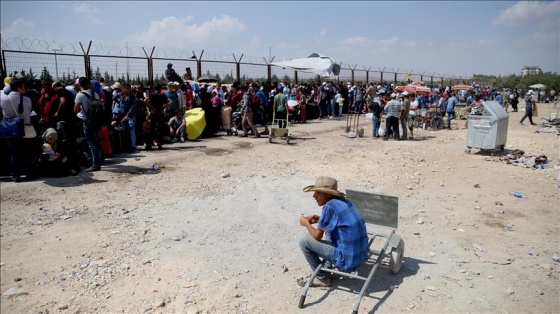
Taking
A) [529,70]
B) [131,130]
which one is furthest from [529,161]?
[529,70]

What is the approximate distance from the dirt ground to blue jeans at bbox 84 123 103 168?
0.36 m

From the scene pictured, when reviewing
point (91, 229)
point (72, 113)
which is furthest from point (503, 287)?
point (72, 113)

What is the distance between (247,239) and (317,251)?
1.43 metres

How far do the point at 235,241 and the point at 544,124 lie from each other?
1820 cm

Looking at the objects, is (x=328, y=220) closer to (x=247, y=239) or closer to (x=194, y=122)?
(x=247, y=239)

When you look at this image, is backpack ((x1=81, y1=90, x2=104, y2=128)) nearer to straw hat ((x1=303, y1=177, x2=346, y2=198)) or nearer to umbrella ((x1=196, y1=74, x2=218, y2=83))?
straw hat ((x1=303, y1=177, x2=346, y2=198))

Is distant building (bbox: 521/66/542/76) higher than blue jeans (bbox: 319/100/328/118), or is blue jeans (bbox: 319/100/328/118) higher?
distant building (bbox: 521/66/542/76)

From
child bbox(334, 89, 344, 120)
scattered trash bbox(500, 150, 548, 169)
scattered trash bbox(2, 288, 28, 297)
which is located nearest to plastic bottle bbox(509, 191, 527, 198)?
scattered trash bbox(500, 150, 548, 169)

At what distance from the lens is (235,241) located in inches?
203

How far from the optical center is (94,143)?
8.05 m

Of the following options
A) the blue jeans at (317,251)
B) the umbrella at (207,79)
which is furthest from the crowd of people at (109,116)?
the blue jeans at (317,251)

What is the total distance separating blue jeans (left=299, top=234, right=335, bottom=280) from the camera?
401 cm

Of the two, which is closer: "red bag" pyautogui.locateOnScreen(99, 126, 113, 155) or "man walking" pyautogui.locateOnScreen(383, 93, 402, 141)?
"red bag" pyautogui.locateOnScreen(99, 126, 113, 155)

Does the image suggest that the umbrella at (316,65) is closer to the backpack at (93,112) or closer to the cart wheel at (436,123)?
the cart wheel at (436,123)
